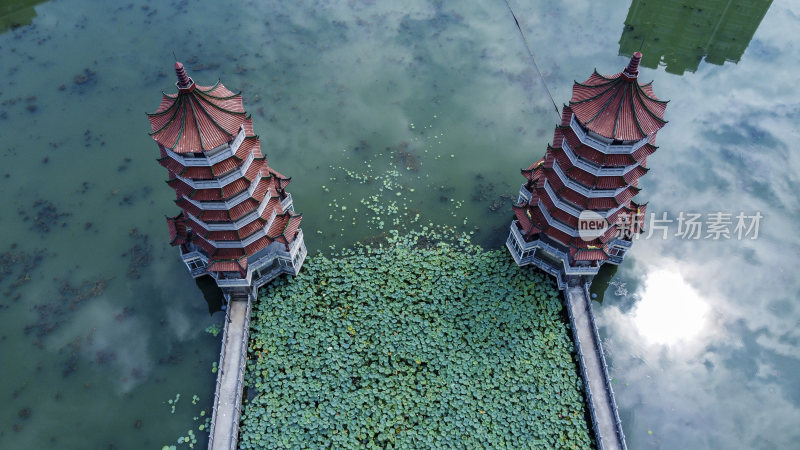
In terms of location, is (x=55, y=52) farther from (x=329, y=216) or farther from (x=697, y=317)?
(x=697, y=317)

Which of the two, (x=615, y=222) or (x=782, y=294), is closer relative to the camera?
(x=615, y=222)

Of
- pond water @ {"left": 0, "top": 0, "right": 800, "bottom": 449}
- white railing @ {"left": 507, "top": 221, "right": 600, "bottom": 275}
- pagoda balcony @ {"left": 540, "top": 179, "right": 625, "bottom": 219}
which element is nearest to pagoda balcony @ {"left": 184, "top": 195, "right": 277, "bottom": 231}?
pond water @ {"left": 0, "top": 0, "right": 800, "bottom": 449}

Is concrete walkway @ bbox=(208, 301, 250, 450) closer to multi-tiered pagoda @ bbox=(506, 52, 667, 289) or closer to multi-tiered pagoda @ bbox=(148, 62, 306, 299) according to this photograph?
multi-tiered pagoda @ bbox=(148, 62, 306, 299)

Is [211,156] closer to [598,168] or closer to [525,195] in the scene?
[598,168]

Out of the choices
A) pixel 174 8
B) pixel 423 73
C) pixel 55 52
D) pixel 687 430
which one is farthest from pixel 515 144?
pixel 55 52

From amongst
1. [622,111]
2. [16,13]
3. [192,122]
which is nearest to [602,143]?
[622,111]

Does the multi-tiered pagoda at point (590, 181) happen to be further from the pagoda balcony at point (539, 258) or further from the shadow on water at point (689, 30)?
the shadow on water at point (689, 30)
